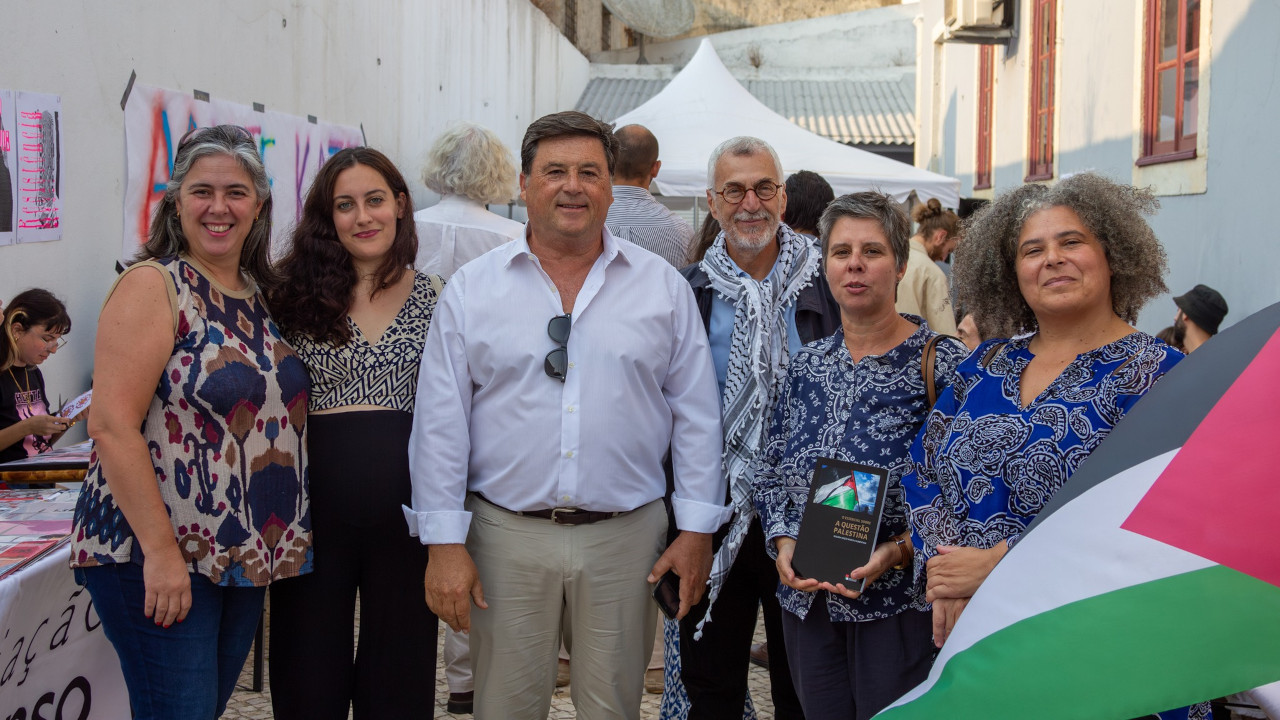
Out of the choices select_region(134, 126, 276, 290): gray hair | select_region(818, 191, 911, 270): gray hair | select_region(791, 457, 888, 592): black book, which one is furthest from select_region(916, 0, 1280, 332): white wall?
select_region(134, 126, 276, 290): gray hair

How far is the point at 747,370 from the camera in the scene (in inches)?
116


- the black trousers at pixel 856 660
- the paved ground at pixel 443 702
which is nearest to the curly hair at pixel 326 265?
the black trousers at pixel 856 660

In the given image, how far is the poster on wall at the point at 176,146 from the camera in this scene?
4.49 meters

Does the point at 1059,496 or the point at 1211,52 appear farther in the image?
the point at 1211,52

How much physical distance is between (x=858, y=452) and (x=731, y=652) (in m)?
0.88

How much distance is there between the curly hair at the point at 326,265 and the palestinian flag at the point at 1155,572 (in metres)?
1.76

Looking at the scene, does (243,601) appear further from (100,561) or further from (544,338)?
(544,338)

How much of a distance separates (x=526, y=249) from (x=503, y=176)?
1738mm

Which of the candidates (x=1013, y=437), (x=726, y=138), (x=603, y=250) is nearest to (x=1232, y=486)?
(x=1013, y=437)

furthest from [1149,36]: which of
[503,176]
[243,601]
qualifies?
[243,601]

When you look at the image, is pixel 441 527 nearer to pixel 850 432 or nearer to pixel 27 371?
pixel 850 432

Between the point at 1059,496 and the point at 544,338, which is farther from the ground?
the point at 544,338

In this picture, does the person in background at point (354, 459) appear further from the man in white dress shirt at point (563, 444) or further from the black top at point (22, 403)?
the black top at point (22, 403)

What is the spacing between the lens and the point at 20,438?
144 inches
